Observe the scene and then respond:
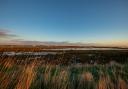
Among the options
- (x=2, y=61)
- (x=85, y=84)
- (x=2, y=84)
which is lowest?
(x=85, y=84)

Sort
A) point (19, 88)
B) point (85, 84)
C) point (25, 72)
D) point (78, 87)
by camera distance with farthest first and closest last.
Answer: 1. point (85, 84)
2. point (78, 87)
3. point (25, 72)
4. point (19, 88)

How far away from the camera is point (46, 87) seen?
15.6ft

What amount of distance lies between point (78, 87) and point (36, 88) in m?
1.12

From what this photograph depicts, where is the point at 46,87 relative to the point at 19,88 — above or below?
below

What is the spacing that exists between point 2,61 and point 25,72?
75 cm

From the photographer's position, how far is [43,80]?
5.29 m

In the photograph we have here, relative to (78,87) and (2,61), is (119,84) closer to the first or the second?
(78,87)

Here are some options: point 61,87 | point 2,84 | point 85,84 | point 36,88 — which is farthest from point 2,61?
point 85,84

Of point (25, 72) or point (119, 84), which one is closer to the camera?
point (25, 72)

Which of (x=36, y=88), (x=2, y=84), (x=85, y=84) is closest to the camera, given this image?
(x=2, y=84)

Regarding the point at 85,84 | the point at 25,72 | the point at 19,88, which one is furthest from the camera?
the point at 85,84

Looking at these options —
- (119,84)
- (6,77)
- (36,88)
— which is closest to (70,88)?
(36,88)

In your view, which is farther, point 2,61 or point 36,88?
point 36,88

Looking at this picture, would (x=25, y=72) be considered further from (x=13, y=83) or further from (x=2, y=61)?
(x=2, y=61)
